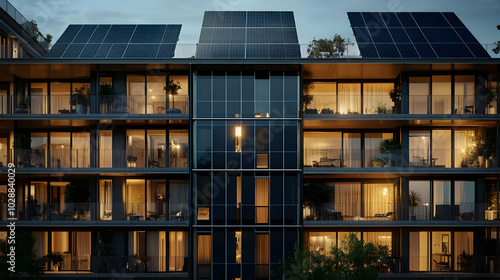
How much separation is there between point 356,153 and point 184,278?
11.3m

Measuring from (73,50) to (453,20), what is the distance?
2216cm

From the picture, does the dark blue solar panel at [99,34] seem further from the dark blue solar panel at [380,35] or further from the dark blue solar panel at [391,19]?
the dark blue solar panel at [391,19]

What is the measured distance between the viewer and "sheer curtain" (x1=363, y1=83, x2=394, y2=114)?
2509 centimetres

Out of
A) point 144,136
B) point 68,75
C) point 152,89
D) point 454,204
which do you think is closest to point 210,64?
point 152,89

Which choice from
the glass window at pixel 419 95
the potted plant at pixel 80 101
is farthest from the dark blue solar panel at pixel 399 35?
the potted plant at pixel 80 101

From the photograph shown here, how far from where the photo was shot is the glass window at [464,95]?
24203mm

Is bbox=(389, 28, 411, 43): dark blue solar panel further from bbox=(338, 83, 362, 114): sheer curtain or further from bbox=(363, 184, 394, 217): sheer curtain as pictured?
bbox=(363, 184, 394, 217): sheer curtain

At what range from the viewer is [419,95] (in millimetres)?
24531

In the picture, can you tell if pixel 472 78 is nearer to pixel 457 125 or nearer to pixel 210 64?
pixel 457 125

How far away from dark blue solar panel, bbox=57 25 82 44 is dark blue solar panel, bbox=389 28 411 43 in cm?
1825

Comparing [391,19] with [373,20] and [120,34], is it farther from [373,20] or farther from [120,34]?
[120,34]

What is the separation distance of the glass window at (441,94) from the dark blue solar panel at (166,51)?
14232mm

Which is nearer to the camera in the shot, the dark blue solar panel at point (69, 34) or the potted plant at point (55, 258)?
the potted plant at point (55, 258)

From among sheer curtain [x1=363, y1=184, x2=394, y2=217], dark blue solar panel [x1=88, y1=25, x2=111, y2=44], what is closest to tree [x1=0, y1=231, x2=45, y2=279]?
dark blue solar panel [x1=88, y1=25, x2=111, y2=44]
